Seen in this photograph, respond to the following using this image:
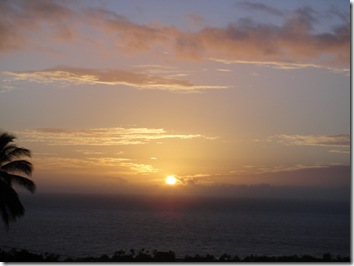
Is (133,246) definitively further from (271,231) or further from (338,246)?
(271,231)

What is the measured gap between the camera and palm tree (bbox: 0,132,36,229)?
688 inches

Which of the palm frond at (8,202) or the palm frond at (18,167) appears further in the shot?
the palm frond at (18,167)

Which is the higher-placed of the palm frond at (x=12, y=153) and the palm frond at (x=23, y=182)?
the palm frond at (x=12, y=153)

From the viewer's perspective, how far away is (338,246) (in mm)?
54562

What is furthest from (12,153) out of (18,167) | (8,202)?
(8,202)

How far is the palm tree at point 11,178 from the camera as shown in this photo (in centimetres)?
1747

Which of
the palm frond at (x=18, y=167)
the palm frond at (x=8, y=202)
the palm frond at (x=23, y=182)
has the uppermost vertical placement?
the palm frond at (x=18, y=167)

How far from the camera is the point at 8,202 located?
17.5m

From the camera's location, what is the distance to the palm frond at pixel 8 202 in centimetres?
1744

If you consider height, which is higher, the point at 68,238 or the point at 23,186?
the point at 23,186

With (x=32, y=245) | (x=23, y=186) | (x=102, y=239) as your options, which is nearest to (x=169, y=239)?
(x=102, y=239)

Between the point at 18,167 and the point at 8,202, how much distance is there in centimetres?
139

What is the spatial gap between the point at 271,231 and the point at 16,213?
189 ft

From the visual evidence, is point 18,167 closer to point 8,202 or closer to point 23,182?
point 23,182
